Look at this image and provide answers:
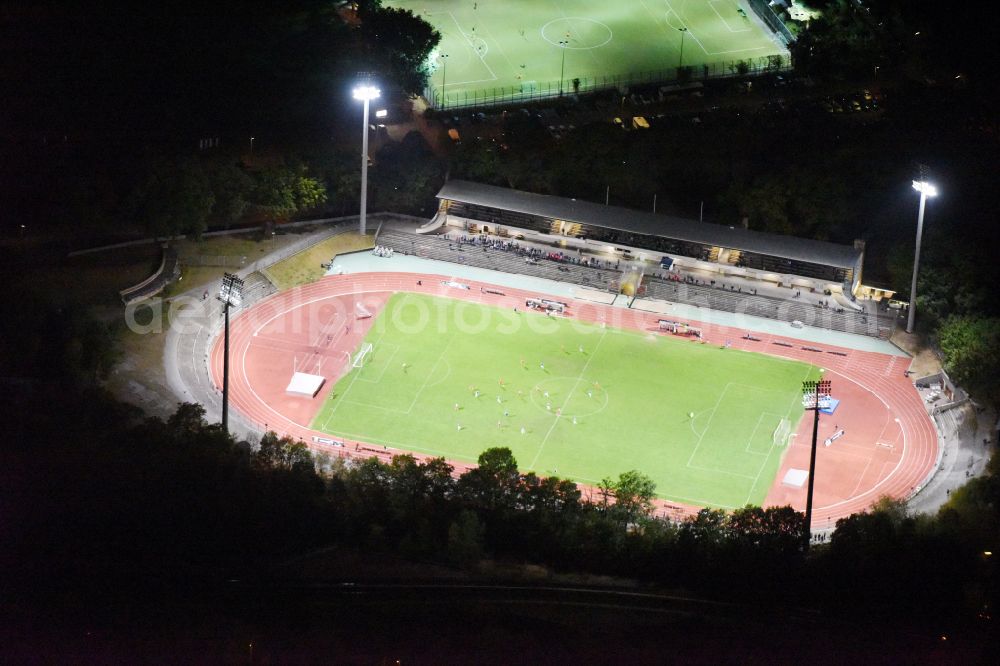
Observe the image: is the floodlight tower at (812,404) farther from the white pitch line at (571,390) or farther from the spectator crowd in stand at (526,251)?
the spectator crowd in stand at (526,251)

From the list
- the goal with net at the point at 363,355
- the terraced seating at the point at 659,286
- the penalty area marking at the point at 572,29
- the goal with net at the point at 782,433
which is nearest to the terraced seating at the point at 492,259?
the terraced seating at the point at 659,286

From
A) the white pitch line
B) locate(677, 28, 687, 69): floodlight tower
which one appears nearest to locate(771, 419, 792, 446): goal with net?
the white pitch line

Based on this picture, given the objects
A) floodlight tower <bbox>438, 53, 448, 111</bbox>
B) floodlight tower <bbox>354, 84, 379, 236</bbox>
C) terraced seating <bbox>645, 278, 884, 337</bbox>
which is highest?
floodlight tower <bbox>438, 53, 448, 111</bbox>

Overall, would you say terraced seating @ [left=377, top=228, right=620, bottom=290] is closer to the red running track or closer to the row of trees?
the red running track

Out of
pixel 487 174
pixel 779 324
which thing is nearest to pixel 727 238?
pixel 779 324

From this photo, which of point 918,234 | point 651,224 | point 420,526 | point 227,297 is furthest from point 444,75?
point 420,526

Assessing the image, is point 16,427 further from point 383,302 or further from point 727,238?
point 727,238
